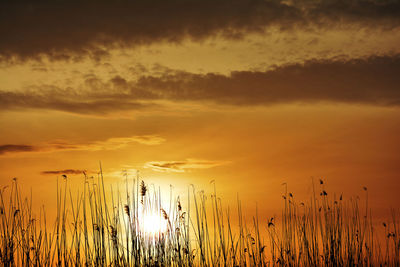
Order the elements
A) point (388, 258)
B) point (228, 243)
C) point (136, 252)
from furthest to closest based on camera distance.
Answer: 1. point (388, 258)
2. point (228, 243)
3. point (136, 252)

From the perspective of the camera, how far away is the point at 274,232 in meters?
5.54

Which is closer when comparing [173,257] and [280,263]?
[173,257]

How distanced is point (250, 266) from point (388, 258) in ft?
5.89

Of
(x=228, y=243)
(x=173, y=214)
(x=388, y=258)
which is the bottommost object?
(x=388, y=258)

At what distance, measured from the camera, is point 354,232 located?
5547mm

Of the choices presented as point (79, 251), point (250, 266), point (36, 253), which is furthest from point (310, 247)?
point (36, 253)

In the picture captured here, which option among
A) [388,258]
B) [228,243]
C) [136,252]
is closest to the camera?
[136,252]

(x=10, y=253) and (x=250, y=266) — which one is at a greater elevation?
(x=10, y=253)

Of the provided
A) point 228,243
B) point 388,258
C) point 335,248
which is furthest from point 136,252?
point 388,258

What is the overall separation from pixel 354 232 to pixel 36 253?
12.6ft

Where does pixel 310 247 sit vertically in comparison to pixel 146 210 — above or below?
below

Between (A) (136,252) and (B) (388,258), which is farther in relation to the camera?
(B) (388,258)

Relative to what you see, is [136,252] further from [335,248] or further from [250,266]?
[335,248]

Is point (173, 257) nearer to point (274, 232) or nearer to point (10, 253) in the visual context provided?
point (274, 232)
